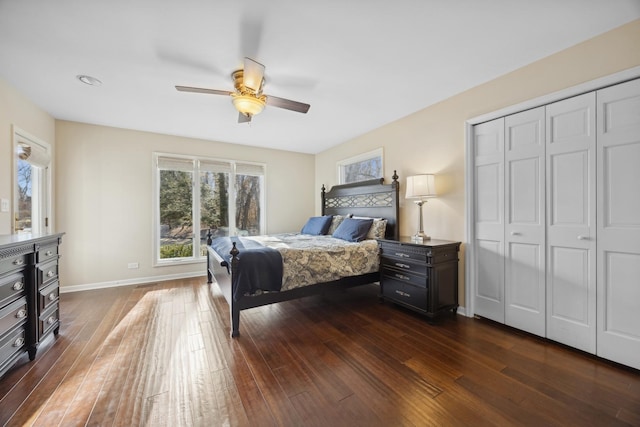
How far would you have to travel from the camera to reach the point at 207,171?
473cm

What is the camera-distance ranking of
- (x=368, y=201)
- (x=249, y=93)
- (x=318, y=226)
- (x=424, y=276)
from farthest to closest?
(x=318, y=226) → (x=368, y=201) → (x=424, y=276) → (x=249, y=93)

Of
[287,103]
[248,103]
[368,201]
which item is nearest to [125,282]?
[248,103]

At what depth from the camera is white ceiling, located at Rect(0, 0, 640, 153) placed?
67.0 inches

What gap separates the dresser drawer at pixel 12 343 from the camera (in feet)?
5.63

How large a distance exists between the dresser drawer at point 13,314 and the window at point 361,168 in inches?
166

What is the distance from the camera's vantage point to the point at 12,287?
1.82 meters

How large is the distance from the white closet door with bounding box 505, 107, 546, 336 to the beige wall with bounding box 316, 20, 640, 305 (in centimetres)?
30

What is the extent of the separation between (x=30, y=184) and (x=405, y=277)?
4946mm

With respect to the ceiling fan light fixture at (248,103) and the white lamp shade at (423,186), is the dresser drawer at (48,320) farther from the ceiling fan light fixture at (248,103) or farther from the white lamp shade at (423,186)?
the white lamp shade at (423,186)

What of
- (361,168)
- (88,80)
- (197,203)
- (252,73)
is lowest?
(197,203)

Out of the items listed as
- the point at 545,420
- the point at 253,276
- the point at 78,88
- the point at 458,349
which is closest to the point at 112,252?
the point at 78,88

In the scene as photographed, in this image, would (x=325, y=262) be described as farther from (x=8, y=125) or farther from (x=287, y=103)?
(x=8, y=125)

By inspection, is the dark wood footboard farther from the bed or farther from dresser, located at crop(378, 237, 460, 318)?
dresser, located at crop(378, 237, 460, 318)

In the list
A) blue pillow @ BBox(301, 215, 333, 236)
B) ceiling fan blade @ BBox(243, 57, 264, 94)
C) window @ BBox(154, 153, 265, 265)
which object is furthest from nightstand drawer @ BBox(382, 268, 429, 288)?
window @ BBox(154, 153, 265, 265)
